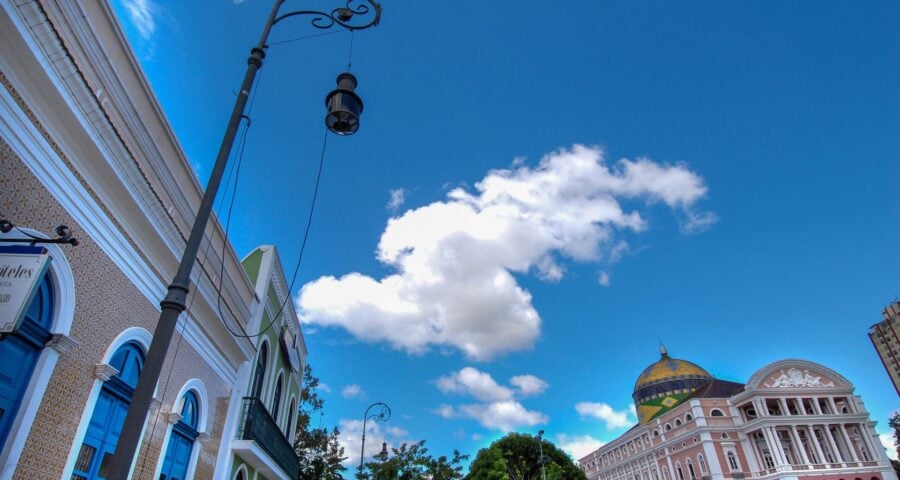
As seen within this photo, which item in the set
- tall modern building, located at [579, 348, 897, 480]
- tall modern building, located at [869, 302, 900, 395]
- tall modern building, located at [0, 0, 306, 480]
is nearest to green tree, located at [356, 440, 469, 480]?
tall modern building, located at [0, 0, 306, 480]

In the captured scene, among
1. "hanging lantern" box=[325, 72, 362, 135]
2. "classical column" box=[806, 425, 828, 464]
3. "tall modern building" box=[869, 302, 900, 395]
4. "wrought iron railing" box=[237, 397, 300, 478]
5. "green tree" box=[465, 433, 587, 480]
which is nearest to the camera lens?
"hanging lantern" box=[325, 72, 362, 135]

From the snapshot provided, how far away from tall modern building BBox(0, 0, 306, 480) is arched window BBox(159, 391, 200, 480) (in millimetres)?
33

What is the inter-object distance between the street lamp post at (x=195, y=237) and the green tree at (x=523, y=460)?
121 ft

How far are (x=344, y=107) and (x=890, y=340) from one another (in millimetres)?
99067

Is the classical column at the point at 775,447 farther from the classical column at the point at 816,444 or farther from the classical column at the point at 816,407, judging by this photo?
the classical column at the point at 816,407

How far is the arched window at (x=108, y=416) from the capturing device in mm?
6270

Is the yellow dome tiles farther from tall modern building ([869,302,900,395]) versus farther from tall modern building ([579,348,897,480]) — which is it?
tall modern building ([869,302,900,395])

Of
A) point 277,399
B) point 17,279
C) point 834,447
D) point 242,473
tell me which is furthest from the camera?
point 834,447

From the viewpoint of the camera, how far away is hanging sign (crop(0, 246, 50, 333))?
143 inches

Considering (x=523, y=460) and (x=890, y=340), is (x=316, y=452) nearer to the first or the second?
(x=523, y=460)

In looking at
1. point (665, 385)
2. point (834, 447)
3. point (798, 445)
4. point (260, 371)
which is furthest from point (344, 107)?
point (665, 385)

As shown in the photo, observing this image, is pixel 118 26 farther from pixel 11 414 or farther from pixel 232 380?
pixel 232 380

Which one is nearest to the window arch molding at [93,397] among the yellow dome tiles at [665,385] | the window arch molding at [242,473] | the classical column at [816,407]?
the window arch molding at [242,473]

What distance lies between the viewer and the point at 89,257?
601 centimetres
